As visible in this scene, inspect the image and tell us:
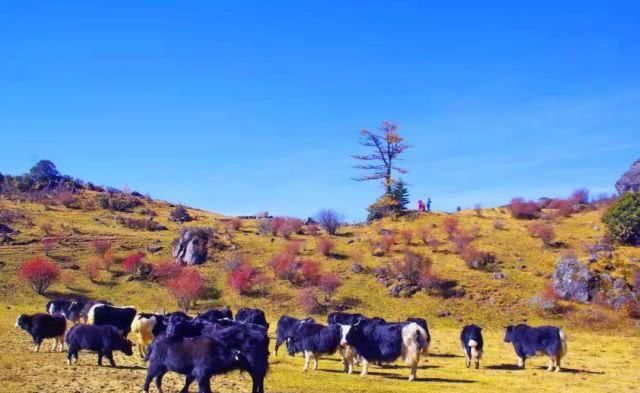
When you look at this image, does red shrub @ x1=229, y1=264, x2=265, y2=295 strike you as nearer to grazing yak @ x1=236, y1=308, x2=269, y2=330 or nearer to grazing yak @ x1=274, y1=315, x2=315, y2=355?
grazing yak @ x1=236, y1=308, x2=269, y2=330

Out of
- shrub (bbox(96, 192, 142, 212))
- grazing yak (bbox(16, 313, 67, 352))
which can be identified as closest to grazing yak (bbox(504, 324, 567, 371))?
grazing yak (bbox(16, 313, 67, 352))

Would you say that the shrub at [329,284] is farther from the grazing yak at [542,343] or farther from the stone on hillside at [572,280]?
the grazing yak at [542,343]

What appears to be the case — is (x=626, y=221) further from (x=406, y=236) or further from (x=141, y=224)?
(x=141, y=224)

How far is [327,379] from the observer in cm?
2116

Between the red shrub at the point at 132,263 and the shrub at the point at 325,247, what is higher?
the shrub at the point at 325,247

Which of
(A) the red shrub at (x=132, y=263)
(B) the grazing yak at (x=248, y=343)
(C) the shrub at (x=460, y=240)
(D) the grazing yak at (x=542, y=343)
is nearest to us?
(B) the grazing yak at (x=248, y=343)

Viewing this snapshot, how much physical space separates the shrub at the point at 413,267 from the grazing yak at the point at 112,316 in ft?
95.0

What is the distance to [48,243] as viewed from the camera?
57.6 m

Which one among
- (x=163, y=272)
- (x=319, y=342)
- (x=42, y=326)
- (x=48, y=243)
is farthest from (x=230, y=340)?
(x=48, y=243)

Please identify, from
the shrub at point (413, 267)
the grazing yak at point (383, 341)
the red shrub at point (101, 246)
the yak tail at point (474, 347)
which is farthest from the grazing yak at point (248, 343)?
the red shrub at point (101, 246)

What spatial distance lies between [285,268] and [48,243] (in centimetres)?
2251

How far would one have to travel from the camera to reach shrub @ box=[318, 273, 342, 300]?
49125 mm

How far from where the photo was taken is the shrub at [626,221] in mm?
55344

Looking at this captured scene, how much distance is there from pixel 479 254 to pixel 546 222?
1779 centimetres
